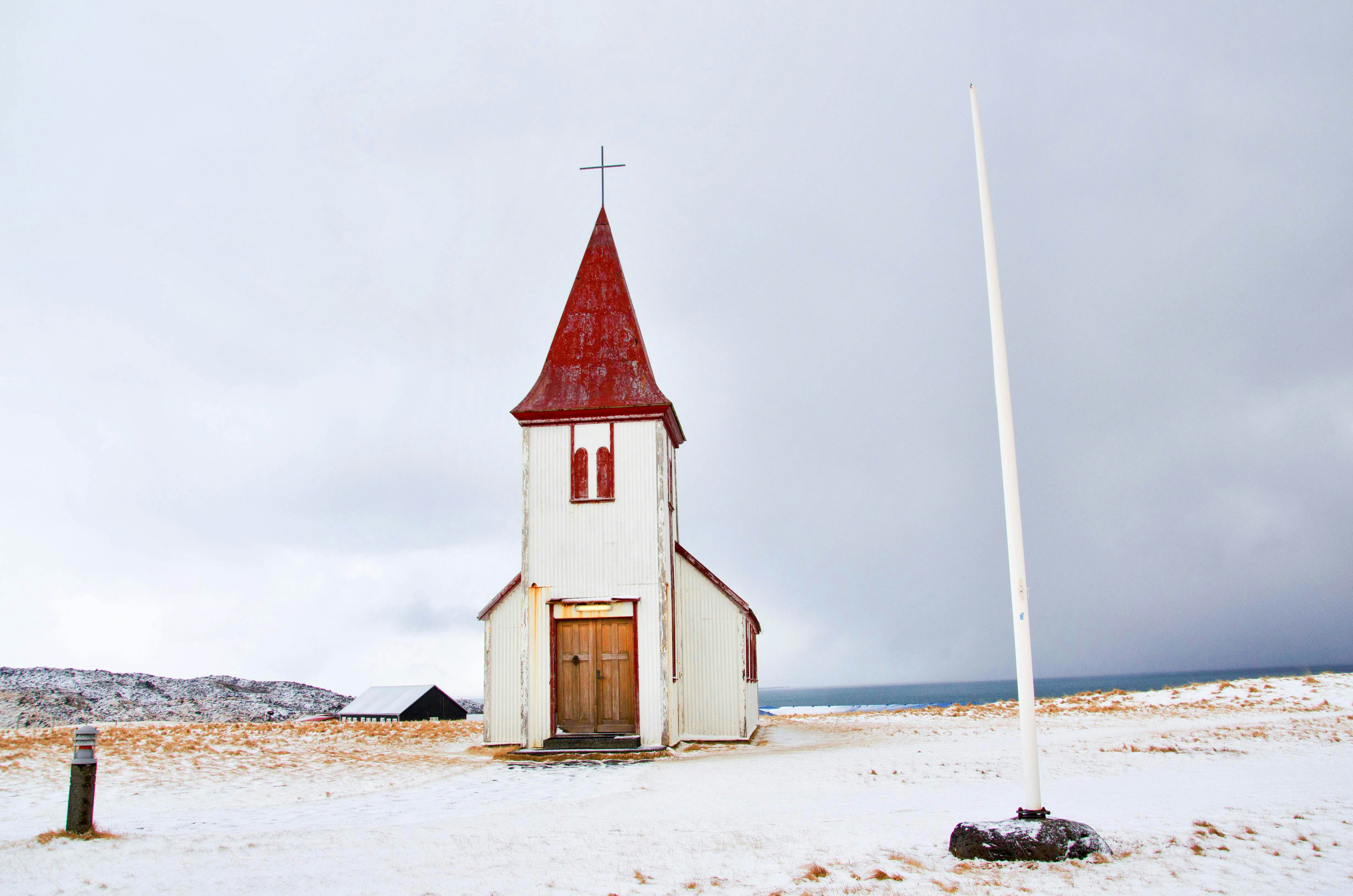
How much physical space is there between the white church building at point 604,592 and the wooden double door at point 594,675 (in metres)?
0.03

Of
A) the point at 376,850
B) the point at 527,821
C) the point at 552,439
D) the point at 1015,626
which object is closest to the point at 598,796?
the point at 527,821

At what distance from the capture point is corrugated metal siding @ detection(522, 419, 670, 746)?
19578 mm

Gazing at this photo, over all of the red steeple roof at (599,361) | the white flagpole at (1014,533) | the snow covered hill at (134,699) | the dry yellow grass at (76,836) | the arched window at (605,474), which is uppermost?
the red steeple roof at (599,361)

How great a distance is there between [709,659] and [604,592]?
368 centimetres

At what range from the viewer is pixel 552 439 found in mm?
20719

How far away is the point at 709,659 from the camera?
21.8 meters

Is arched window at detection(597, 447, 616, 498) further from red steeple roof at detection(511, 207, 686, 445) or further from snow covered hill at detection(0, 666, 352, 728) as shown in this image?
snow covered hill at detection(0, 666, 352, 728)

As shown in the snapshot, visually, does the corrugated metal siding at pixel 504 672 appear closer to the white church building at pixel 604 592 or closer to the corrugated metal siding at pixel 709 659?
the white church building at pixel 604 592

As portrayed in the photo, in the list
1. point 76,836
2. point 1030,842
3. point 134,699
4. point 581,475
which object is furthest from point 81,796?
point 134,699

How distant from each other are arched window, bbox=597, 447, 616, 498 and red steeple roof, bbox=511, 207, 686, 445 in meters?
0.84

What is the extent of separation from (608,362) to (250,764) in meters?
11.2

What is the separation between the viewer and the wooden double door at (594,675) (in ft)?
64.7

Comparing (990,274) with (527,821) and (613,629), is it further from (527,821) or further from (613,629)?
(613,629)

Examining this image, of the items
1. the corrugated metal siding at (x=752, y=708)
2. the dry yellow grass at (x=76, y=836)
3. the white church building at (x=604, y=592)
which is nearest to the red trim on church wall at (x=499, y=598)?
the white church building at (x=604, y=592)
